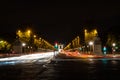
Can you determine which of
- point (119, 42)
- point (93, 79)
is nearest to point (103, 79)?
point (93, 79)

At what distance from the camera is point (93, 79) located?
19953 mm

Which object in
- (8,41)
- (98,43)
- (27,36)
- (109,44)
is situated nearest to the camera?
(98,43)

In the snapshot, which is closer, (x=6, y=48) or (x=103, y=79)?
(x=103, y=79)

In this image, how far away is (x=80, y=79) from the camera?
787 inches

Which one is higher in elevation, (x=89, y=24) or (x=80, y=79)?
(x=89, y=24)

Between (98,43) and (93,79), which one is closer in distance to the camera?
(93,79)

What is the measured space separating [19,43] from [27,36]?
3642 centimetres

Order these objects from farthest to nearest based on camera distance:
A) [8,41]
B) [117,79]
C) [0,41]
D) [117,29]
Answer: [8,41] < [0,41] < [117,29] < [117,79]

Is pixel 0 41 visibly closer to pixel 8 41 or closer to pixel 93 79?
pixel 8 41

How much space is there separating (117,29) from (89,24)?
733 inches

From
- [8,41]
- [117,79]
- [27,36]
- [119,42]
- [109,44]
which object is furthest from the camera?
[27,36]

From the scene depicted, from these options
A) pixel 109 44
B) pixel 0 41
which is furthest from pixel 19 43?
pixel 109 44

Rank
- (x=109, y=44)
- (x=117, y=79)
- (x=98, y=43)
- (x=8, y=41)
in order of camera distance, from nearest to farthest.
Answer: (x=117, y=79) < (x=98, y=43) < (x=109, y=44) < (x=8, y=41)

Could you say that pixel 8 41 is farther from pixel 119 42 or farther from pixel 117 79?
pixel 117 79
